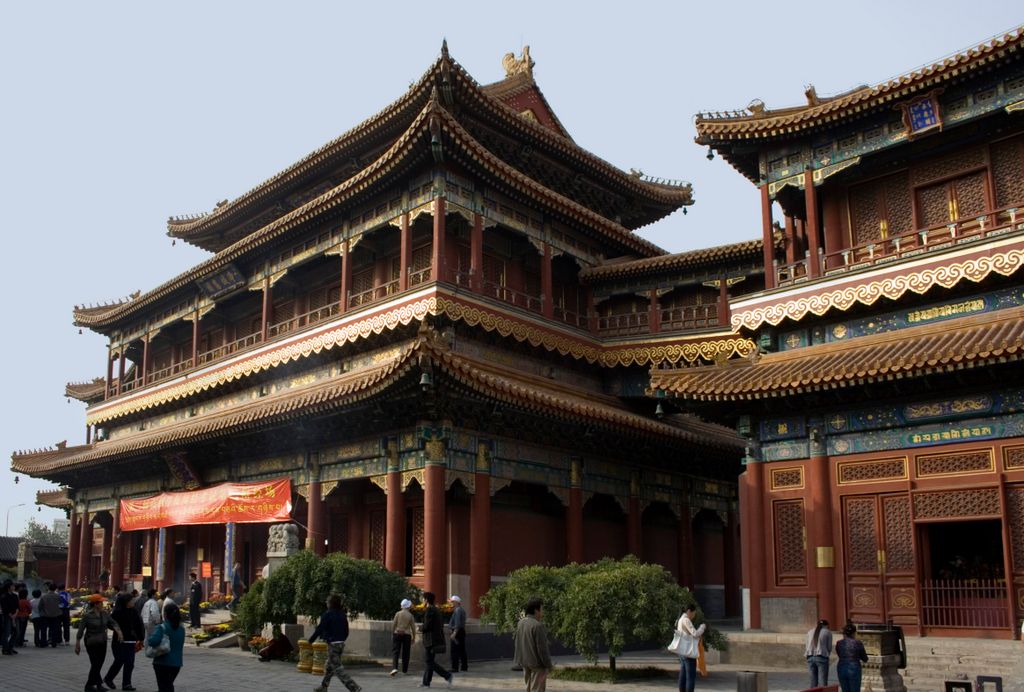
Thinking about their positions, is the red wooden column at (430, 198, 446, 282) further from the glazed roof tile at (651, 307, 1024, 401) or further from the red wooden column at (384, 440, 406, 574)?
the glazed roof tile at (651, 307, 1024, 401)

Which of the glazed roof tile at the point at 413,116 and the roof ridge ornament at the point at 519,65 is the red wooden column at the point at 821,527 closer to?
the glazed roof tile at the point at 413,116

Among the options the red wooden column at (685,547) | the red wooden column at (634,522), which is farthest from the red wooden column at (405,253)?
the red wooden column at (685,547)

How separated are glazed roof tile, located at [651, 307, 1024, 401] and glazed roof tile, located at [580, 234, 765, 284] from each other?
6.28 metres

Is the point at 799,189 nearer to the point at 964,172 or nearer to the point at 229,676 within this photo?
the point at 964,172

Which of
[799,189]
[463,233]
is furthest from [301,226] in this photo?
[799,189]

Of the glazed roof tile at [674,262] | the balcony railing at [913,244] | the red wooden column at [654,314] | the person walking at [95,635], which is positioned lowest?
the person walking at [95,635]

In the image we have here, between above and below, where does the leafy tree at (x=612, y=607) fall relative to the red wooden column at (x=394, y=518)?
below

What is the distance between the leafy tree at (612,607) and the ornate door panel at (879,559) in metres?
2.81

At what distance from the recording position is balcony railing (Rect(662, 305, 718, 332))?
2592 centimetres

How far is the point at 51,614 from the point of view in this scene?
21844 millimetres

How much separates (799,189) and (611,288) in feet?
26.5

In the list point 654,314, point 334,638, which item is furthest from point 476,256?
point 334,638

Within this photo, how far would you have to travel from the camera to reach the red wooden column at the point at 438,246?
75.5 ft

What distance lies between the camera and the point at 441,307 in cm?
2258
